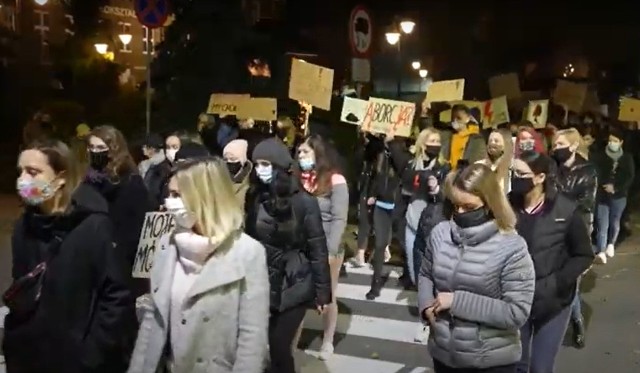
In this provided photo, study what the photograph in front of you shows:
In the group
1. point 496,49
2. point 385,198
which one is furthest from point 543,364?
point 496,49

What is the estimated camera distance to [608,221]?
1336cm

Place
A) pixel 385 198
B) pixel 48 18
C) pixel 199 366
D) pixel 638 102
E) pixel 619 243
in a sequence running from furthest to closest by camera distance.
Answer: pixel 48 18, pixel 638 102, pixel 619 243, pixel 385 198, pixel 199 366

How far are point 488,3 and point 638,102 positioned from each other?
19338 mm

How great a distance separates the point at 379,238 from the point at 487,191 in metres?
5.63

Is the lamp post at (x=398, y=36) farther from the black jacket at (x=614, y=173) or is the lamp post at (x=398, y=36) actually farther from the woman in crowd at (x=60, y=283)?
the woman in crowd at (x=60, y=283)

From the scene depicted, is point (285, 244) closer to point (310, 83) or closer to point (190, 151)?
point (190, 151)

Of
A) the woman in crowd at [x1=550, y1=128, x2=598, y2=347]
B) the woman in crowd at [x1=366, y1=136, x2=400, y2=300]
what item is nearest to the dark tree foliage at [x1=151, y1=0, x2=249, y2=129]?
the woman in crowd at [x1=366, y1=136, x2=400, y2=300]

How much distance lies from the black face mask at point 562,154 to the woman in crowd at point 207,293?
18.6 feet

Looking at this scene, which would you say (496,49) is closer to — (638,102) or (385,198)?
(638,102)

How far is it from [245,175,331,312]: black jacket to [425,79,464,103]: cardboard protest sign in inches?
308

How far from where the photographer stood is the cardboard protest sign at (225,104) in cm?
1465

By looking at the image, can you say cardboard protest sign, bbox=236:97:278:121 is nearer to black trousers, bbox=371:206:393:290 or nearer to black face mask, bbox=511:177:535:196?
black trousers, bbox=371:206:393:290

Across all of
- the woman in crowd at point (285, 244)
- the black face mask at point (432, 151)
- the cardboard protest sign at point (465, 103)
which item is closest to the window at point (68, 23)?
the cardboard protest sign at point (465, 103)

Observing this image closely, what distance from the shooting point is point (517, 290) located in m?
4.62
